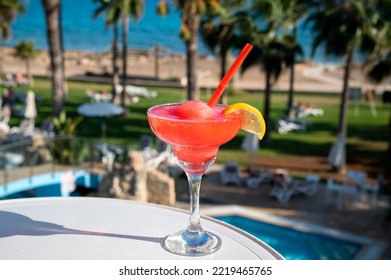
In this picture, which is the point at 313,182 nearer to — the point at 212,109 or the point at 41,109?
the point at 212,109

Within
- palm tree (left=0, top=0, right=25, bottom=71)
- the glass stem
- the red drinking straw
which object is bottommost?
the glass stem

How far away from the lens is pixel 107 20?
2308 centimetres

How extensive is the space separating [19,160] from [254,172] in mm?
6559

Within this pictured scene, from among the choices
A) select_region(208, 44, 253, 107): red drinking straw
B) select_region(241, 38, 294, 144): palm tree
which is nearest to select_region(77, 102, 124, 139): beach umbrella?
select_region(241, 38, 294, 144): palm tree

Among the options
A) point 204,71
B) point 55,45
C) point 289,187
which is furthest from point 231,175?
point 204,71

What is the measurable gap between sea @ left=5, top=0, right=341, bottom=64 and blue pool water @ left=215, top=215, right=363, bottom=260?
86208 mm

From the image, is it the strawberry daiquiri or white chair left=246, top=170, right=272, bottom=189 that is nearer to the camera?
the strawberry daiquiri

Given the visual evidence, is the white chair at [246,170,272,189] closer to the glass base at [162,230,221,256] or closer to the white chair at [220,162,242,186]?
the white chair at [220,162,242,186]

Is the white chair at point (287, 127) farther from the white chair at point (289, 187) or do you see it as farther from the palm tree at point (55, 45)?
the palm tree at point (55, 45)

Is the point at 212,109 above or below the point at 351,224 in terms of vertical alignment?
above

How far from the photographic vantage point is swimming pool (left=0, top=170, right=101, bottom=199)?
10.6 m
